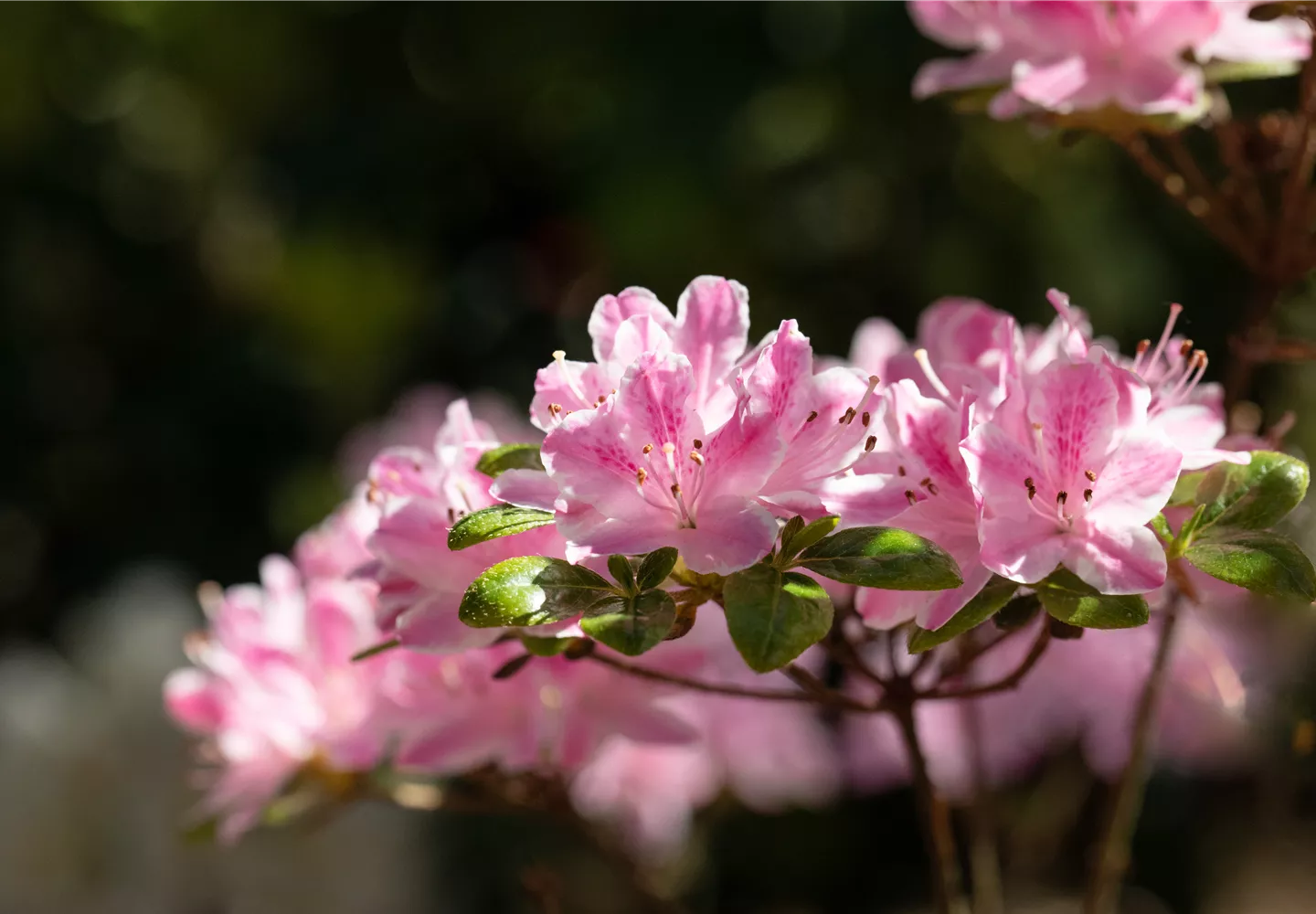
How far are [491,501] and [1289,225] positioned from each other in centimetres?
35

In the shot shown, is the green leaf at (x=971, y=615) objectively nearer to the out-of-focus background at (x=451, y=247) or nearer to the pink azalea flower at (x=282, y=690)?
the pink azalea flower at (x=282, y=690)

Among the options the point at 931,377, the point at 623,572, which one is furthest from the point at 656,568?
the point at 931,377

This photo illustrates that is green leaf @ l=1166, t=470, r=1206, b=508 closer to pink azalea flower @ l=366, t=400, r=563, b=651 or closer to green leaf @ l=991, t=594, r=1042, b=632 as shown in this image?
green leaf @ l=991, t=594, r=1042, b=632

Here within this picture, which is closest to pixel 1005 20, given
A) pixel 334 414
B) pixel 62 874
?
pixel 62 874

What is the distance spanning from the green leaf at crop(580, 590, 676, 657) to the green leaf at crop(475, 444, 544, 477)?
62mm

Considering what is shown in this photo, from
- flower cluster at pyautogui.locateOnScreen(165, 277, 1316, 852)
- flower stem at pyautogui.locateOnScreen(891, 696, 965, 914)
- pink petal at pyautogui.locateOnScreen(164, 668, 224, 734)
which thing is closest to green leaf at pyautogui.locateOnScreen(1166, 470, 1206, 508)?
flower cluster at pyautogui.locateOnScreen(165, 277, 1316, 852)

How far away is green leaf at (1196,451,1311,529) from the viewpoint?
0.42m

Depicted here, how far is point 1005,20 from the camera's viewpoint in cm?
53

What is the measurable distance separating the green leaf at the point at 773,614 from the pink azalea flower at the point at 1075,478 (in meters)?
0.06

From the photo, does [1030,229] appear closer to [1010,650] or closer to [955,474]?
[1010,650]

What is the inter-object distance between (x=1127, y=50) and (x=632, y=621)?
0.32m

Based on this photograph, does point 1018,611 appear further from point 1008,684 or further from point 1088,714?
point 1088,714

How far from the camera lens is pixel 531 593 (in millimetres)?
391

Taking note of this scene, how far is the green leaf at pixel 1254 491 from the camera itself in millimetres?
421
